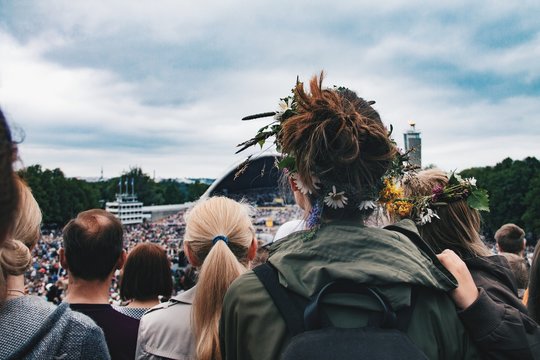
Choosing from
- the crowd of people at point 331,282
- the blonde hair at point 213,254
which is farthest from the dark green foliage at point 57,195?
the crowd of people at point 331,282

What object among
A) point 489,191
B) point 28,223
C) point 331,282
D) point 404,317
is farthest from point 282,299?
point 489,191

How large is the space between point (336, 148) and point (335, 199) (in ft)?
0.64

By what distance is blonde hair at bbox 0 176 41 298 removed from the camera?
6.09 ft

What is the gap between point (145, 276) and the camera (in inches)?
134

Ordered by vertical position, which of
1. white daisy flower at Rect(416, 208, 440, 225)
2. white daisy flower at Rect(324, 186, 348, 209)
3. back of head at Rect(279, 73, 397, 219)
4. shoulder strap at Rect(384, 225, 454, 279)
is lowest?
shoulder strap at Rect(384, 225, 454, 279)

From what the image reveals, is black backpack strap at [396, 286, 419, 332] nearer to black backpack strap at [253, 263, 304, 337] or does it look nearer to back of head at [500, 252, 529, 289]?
black backpack strap at [253, 263, 304, 337]

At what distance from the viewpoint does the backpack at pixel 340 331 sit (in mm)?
1414

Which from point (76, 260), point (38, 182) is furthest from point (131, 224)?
point (76, 260)

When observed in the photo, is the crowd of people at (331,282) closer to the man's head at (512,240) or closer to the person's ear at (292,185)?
the person's ear at (292,185)

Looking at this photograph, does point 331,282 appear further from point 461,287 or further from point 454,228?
point 454,228

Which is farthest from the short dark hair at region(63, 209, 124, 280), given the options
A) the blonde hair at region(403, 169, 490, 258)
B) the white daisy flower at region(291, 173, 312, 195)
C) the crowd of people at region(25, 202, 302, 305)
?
the blonde hair at region(403, 169, 490, 258)

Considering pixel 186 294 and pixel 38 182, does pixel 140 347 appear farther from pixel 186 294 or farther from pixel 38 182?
pixel 38 182

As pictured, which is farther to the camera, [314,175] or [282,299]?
[314,175]

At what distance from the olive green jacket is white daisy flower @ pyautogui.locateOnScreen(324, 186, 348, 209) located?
82 mm
